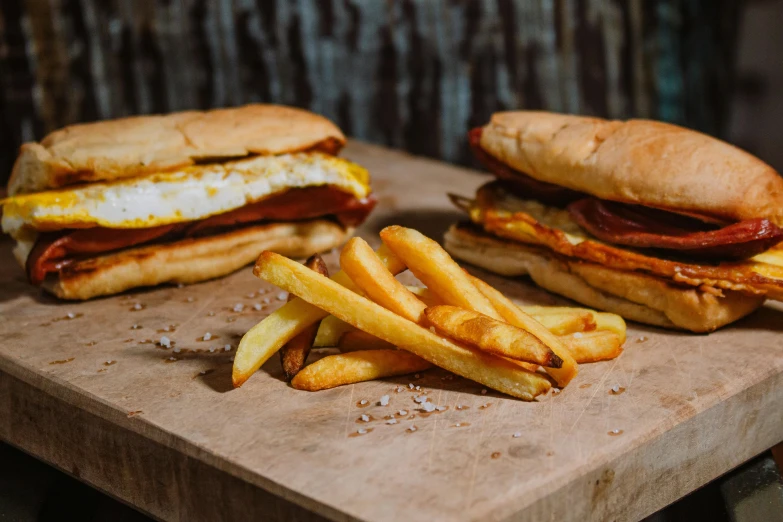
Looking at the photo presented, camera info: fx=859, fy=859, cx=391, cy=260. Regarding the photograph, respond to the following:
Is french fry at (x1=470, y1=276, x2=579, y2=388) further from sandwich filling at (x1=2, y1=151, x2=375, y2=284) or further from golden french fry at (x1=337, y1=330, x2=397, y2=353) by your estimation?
sandwich filling at (x1=2, y1=151, x2=375, y2=284)

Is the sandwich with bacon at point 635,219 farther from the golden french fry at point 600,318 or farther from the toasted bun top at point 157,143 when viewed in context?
the toasted bun top at point 157,143

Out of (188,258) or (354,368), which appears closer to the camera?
(354,368)

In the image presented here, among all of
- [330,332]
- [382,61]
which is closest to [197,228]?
[330,332]

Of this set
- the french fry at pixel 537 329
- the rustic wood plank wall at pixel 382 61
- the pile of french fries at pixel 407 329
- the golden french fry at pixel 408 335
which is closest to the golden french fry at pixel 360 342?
the pile of french fries at pixel 407 329

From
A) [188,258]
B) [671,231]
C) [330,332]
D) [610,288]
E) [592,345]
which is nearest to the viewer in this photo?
[592,345]

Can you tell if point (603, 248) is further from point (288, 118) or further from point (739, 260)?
point (288, 118)

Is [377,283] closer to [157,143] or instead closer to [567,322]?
[567,322]
